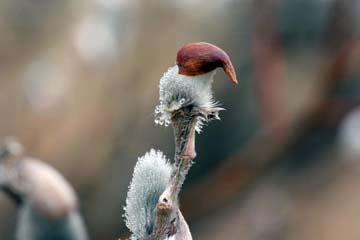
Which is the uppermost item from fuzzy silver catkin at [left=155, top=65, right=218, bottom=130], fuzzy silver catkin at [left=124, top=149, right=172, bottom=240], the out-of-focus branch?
the out-of-focus branch

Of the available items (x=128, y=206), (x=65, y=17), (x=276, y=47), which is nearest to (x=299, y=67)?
(x=276, y=47)

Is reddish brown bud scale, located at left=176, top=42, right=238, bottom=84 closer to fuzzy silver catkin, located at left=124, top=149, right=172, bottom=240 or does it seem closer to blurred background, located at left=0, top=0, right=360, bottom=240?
fuzzy silver catkin, located at left=124, top=149, right=172, bottom=240

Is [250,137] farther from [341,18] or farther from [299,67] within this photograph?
[341,18]

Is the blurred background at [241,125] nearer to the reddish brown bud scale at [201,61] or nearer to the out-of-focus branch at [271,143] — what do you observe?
the out-of-focus branch at [271,143]

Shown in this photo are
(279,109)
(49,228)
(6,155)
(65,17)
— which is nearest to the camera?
(49,228)

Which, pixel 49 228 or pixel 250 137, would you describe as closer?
pixel 49 228

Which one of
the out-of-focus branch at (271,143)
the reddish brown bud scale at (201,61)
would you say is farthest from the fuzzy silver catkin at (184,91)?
the out-of-focus branch at (271,143)

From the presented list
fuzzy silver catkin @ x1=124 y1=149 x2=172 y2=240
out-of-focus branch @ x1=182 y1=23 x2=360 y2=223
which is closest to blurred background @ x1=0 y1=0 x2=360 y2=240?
out-of-focus branch @ x1=182 y1=23 x2=360 y2=223
